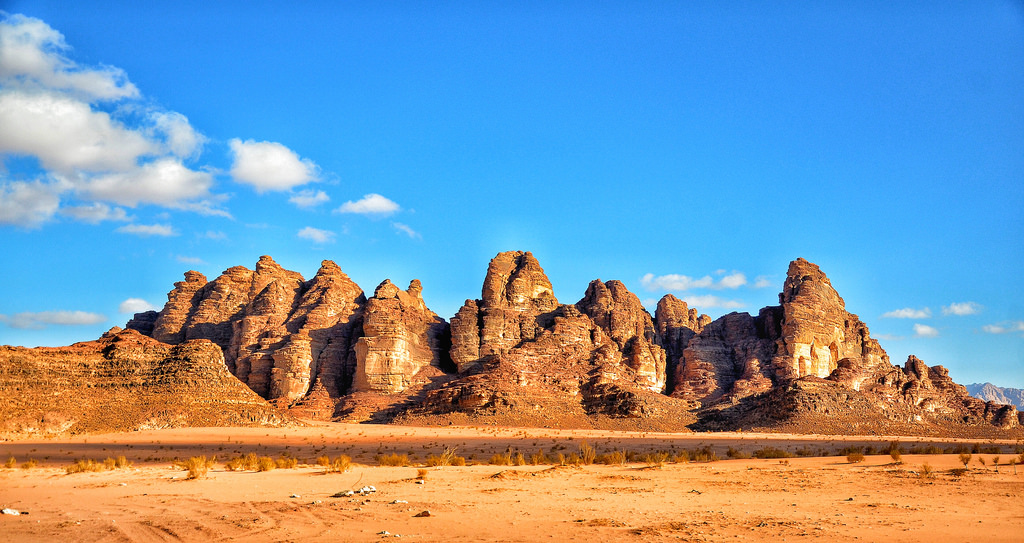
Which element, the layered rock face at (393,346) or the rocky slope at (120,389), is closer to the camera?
the rocky slope at (120,389)

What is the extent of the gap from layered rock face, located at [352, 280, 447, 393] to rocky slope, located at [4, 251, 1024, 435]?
21 centimetres

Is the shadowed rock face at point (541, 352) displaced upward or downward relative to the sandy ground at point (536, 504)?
upward

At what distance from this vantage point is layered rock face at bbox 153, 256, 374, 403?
9719cm

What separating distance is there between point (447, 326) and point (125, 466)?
80253mm

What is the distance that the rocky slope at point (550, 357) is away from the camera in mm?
81438

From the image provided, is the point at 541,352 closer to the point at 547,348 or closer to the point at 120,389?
the point at 547,348

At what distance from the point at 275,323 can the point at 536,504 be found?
93607 mm

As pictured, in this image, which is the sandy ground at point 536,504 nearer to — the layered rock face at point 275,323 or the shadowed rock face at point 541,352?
the shadowed rock face at point 541,352

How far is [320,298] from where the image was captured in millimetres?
109250

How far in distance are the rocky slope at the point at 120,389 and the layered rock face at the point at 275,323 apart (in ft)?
51.4

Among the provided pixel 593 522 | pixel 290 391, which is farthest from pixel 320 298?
pixel 593 522

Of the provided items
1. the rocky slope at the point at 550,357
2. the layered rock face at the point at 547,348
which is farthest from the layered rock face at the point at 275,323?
the layered rock face at the point at 547,348

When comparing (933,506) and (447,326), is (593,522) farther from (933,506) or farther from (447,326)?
(447,326)

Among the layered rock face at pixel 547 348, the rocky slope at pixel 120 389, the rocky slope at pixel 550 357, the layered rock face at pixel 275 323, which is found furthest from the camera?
the layered rock face at pixel 275 323
